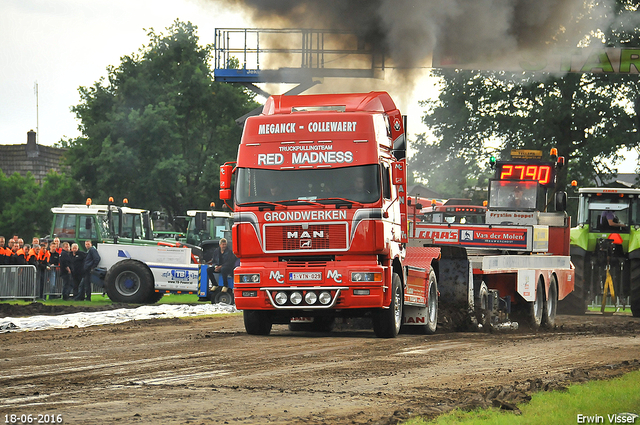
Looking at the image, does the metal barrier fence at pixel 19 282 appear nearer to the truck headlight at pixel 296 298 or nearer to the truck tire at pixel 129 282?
the truck tire at pixel 129 282

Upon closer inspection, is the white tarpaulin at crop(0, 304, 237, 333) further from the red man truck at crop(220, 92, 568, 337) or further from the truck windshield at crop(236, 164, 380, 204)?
the truck windshield at crop(236, 164, 380, 204)

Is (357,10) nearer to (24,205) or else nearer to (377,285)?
(377,285)

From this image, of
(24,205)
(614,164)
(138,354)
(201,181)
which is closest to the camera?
(138,354)

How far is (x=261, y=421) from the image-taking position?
23.6 ft

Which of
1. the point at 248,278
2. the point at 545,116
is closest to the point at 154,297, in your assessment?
the point at 248,278

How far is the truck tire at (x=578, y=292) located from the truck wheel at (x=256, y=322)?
435 inches

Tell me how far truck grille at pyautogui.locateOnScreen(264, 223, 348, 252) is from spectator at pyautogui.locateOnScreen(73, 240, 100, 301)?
13995 millimetres

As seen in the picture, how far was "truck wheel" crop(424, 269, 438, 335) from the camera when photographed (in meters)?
16.5

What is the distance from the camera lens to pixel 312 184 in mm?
14438

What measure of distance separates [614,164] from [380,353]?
3649 centimetres

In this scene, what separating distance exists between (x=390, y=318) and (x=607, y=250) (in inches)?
442

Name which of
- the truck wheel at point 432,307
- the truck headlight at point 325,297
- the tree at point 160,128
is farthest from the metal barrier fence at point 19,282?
the tree at point 160,128

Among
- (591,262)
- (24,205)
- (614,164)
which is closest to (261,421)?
(591,262)

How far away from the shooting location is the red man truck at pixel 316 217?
560 inches
